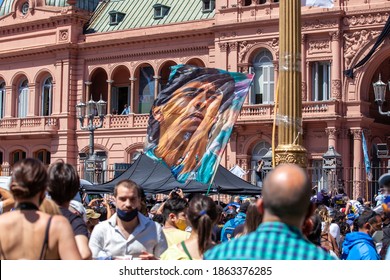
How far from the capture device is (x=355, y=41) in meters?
33.7

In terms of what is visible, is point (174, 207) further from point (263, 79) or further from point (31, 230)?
point (263, 79)

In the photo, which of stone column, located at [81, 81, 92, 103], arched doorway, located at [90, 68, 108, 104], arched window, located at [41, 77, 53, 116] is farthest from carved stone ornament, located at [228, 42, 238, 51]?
arched window, located at [41, 77, 53, 116]

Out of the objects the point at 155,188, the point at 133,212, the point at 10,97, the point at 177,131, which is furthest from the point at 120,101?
the point at 133,212

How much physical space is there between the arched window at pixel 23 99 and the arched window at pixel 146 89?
722 cm

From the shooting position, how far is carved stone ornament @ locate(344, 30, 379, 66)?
1314 inches

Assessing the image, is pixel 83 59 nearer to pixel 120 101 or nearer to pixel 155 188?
pixel 120 101

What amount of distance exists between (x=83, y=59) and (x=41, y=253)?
37901mm

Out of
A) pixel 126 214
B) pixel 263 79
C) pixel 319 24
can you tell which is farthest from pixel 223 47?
pixel 126 214

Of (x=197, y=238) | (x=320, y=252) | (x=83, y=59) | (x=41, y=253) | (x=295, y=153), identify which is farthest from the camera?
(x=83, y=59)

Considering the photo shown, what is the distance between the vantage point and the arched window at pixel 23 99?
1759 inches

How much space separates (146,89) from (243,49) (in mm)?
7236

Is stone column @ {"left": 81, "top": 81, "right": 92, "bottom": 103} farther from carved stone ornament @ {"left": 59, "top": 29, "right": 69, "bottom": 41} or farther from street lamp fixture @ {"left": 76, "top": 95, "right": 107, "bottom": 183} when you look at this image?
street lamp fixture @ {"left": 76, "top": 95, "right": 107, "bottom": 183}

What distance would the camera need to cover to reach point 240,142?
3612cm

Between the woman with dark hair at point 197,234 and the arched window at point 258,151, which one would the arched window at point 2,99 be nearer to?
the arched window at point 258,151
